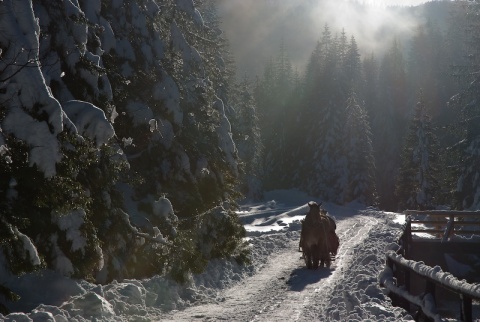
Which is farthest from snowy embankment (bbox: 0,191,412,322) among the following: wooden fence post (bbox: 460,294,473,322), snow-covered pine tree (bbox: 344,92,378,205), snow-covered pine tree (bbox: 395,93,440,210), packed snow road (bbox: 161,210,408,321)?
snow-covered pine tree (bbox: 344,92,378,205)

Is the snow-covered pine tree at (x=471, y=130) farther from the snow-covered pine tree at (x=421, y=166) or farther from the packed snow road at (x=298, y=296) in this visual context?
the snow-covered pine tree at (x=421, y=166)

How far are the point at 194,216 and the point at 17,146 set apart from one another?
842cm

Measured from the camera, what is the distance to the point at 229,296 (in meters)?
12.3

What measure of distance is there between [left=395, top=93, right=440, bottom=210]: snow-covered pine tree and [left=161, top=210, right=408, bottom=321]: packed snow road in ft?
115

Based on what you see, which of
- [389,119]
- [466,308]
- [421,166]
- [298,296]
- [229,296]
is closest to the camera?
[466,308]

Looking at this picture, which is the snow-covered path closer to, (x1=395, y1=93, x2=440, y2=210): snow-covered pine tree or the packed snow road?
the packed snow road

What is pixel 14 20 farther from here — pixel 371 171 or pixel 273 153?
pixel 273 153

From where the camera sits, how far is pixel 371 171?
201 feet

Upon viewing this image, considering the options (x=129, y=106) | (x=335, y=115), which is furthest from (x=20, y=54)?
(x=335, y=115)

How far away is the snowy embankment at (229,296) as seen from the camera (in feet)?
28.7

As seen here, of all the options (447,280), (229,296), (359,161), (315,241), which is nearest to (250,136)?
(359,161)

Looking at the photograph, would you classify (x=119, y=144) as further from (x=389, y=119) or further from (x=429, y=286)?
(x=389, y=119)

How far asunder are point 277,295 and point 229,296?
3.51 ft

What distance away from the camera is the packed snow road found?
32.5ft
